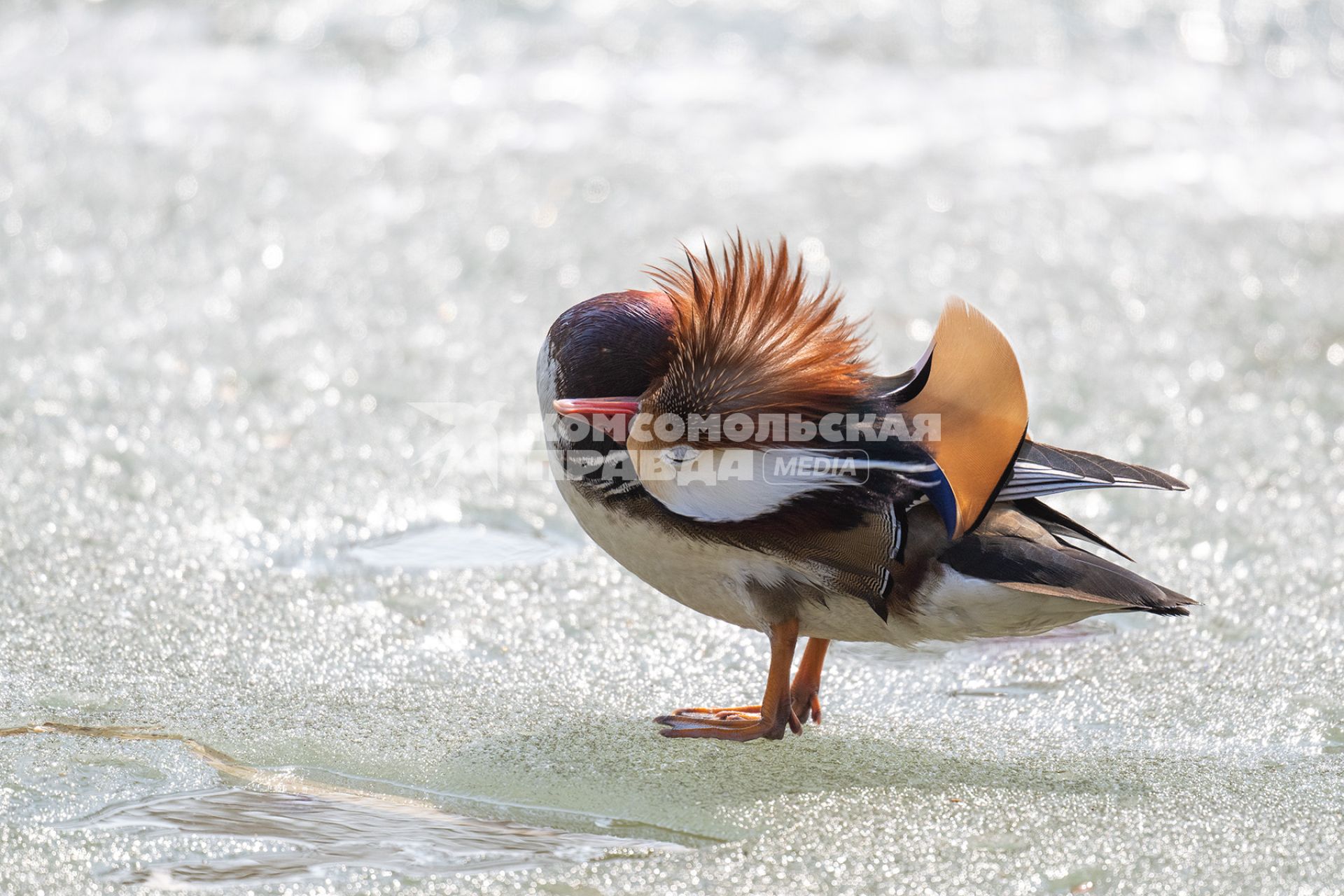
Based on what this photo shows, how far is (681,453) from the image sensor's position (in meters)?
2.36

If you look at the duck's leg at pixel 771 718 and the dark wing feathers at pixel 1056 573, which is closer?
the dark wing feathers at pixel 1056 573

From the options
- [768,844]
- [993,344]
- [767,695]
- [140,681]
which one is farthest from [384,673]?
[993,344]

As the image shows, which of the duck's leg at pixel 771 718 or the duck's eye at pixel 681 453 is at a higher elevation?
the duck's eye at pixel 681 453

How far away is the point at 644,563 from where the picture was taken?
2.53m

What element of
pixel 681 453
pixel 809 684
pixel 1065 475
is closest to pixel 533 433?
pixel 809 684

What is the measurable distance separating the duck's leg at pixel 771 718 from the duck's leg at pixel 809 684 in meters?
0.06

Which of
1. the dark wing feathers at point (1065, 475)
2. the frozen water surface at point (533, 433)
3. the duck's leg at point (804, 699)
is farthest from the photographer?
the duck's leg at point (804, 699)

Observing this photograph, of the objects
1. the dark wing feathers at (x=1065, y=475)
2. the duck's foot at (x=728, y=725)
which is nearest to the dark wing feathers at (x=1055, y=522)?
the dark wing feathers at (x=1065, y=475)

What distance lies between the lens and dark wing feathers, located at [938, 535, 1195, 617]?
7.72 feet

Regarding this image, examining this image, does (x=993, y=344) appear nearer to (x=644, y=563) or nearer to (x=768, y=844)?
(x=644, y=563)

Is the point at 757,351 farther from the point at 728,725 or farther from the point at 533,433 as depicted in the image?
the point at 533,433

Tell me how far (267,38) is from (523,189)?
2101 millimetres

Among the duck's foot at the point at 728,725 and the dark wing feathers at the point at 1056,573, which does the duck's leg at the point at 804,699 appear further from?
the dark wing feathers at the point at 1056,573

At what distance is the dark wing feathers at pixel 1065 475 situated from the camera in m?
2.46
